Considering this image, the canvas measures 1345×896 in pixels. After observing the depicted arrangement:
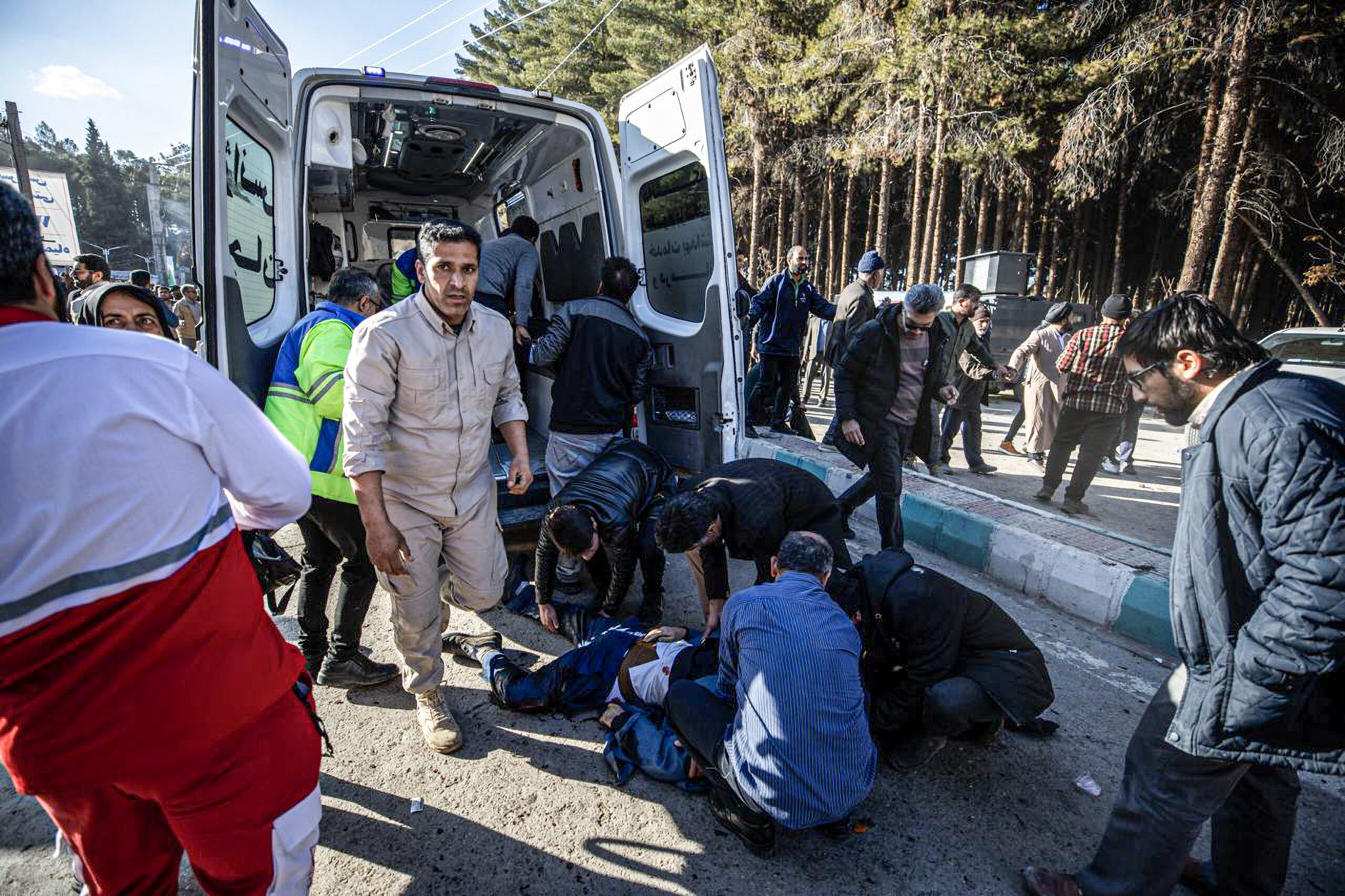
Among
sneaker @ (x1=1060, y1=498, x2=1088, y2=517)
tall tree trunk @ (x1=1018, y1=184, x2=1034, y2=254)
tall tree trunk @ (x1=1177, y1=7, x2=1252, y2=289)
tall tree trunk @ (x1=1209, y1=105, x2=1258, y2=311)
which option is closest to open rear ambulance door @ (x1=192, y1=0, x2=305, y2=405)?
sneaker @ (x1=1060, y1=498, x2=1088, y2=517)

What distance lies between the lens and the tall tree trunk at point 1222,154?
9.45m

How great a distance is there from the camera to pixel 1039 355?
577cm

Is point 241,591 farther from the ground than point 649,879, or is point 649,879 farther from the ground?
point 241,591

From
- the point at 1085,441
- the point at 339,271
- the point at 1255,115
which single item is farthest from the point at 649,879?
the point at 1255,115

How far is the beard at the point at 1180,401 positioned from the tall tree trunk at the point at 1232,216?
11748mm

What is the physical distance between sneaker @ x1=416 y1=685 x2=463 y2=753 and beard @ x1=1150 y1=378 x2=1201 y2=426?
2.48 metres

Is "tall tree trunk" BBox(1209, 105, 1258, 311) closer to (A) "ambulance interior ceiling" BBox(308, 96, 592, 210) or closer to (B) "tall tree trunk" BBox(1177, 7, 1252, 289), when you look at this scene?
(B) "tall tree trunk" BBox(1177, 7, 1252, 289)

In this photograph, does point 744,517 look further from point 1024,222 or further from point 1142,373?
point 1024,222

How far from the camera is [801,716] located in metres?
1.82

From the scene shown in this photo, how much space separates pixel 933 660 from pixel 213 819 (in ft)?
6.61

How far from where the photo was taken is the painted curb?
10.7 feet

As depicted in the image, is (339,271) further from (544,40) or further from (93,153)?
(93,153)

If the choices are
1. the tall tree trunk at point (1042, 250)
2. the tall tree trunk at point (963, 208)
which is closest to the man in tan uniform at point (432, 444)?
the tall tree trunk at point (963, 208)

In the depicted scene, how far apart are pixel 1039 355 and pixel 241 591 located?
6.25 metres
